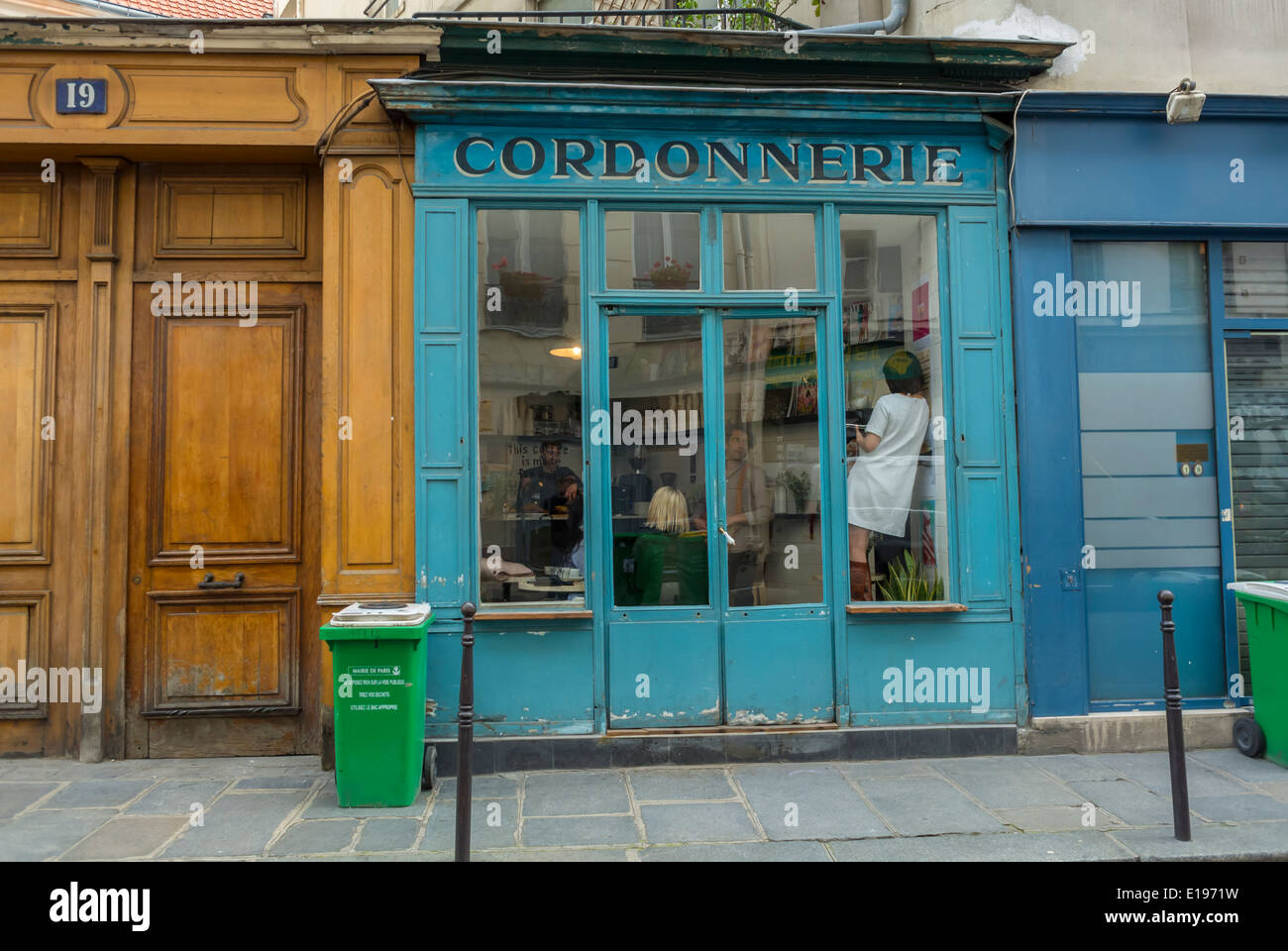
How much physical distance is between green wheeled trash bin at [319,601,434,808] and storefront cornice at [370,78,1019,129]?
344 cm

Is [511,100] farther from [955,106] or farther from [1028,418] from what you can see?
[1028,418]

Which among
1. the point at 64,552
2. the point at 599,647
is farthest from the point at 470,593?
the point at 64,552

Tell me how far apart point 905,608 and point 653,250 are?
306cm

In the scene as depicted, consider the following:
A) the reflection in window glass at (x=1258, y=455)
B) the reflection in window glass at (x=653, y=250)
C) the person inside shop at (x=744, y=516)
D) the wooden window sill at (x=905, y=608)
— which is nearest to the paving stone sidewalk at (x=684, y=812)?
the wooden window sill at (x=905, y=608)

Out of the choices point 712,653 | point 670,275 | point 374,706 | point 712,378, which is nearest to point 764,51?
point 670,275

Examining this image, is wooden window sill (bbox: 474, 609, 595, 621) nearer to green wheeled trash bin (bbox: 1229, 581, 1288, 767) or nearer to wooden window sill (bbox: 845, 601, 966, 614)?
wooden window sill (bbox: 845, 601, 966, 614)

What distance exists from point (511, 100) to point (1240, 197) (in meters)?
5.28

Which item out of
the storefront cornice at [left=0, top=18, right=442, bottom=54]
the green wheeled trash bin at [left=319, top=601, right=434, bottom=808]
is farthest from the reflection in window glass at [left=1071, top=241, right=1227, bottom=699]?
the storefront cornice at [left=0, top=18, right=442, bottom=54]

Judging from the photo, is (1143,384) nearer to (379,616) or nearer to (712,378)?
(712,378)

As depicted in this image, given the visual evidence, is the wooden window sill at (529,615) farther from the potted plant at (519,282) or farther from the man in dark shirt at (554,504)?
the potted plant at (519,282)

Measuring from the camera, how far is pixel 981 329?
627 centimetres

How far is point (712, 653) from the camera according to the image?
6.04 metres

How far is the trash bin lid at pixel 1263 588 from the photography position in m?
5.57

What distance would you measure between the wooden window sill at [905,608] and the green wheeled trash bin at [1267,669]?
6.06ft
